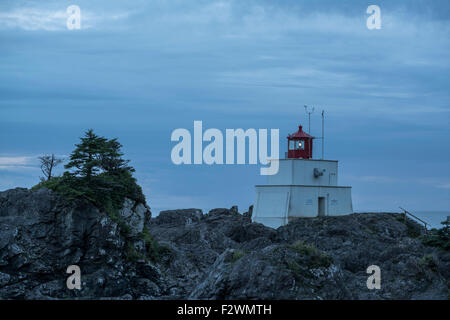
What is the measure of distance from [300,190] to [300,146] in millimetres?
3850

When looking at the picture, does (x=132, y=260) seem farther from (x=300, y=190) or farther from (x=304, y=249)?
(x=300, y=190)

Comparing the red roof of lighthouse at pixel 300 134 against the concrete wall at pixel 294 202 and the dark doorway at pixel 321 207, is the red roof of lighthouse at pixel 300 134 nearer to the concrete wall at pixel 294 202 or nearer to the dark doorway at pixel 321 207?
the concrete wall at pixel 294 202

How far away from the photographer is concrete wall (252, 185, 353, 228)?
4609 centimetres

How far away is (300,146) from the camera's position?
4812 cm

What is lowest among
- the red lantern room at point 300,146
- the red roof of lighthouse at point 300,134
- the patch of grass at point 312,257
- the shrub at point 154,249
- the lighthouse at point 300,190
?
the shrub at point 154,249

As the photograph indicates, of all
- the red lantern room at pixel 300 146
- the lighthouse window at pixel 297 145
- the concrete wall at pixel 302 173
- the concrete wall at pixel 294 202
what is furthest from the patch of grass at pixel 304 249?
the lighthouse window at pixel 297 145

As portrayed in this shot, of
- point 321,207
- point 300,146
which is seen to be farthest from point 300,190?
point 300,146

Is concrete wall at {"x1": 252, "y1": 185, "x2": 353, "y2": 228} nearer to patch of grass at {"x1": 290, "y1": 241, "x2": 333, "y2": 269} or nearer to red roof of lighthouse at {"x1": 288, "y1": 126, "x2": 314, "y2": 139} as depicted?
red roof of lighthouse at {"x1": 288, "y1": 126, "x2": 314, "y2": 139}

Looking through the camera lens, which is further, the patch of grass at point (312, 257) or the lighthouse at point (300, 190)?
the lighthouse at point (300, 190)

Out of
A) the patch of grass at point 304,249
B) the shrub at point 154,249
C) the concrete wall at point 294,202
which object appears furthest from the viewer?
the concrete wall at point 294,202

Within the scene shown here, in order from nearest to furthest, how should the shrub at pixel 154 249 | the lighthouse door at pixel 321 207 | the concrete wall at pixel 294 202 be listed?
the shrub at pixel 154 249
the concrete wall at pixel 294 202
the lighthouse door at pixel 321 207

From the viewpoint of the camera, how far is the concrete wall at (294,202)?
151 ft
